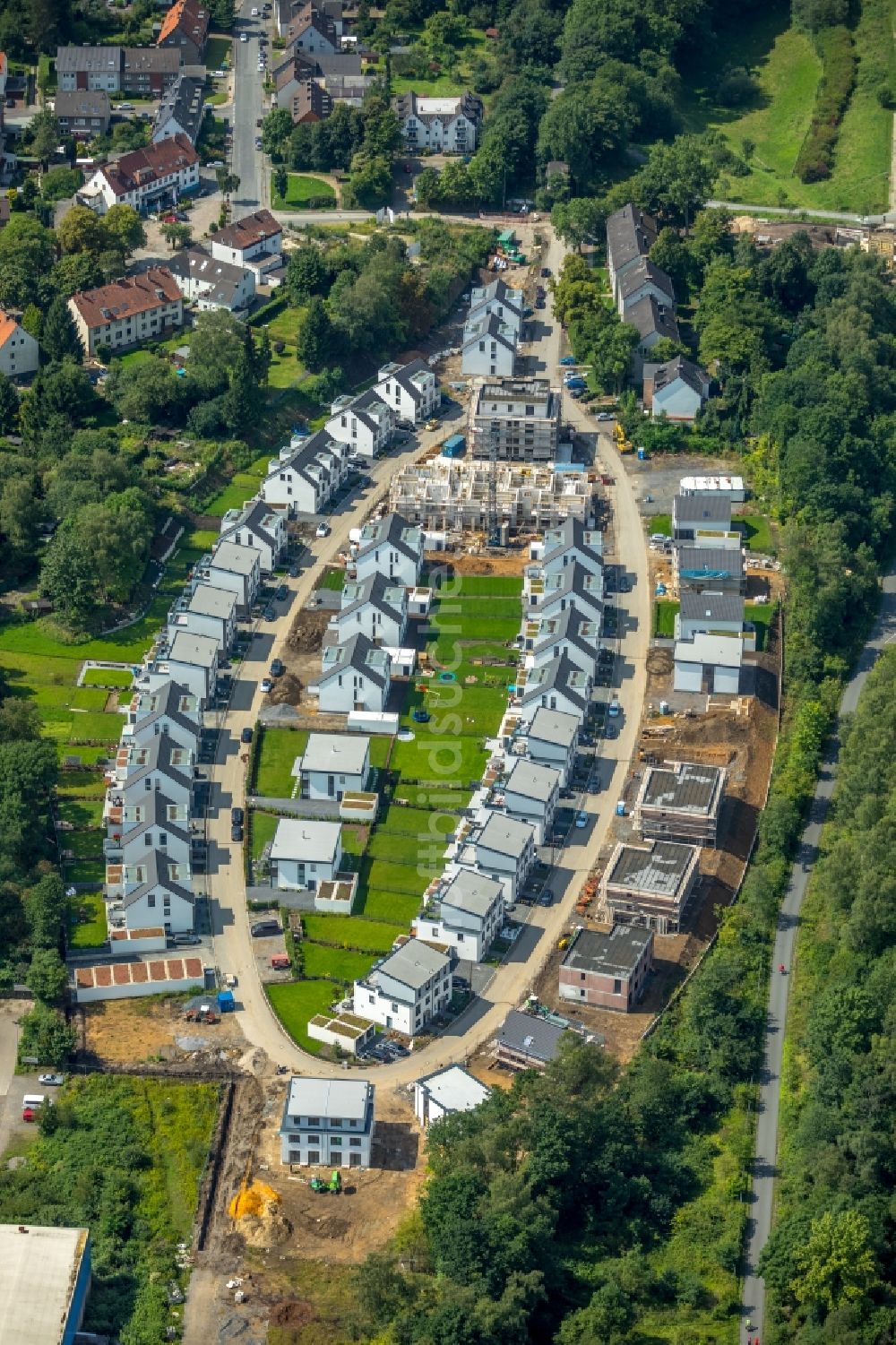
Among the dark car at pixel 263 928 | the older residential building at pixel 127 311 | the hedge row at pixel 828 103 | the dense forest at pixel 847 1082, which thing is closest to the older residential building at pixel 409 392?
the older residential building at pixel 127 311

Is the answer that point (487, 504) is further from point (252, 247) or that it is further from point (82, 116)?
point (82, 116)

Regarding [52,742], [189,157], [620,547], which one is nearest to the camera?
[52,742]

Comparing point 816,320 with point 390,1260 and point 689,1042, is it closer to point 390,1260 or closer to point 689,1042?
point 689,1042

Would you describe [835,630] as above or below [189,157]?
below

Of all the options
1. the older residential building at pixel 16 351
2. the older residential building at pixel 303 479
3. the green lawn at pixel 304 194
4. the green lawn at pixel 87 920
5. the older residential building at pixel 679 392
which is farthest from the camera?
the green lawn at pixel 304 194

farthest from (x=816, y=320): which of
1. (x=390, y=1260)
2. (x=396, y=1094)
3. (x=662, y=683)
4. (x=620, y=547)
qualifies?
(x=390, y=1260)

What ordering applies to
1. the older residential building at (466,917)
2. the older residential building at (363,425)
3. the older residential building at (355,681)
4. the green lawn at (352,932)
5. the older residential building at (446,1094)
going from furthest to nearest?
the older residential building at (363,425) < the older residential building at (355,681) < the green lawn at (352,932) < the older residential building at (466,917) < the older residential building at (446,1094)

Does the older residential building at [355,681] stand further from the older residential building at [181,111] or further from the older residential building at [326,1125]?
the older residential building at [181,111]

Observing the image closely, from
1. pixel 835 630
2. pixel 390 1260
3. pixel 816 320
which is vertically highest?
pixel 816 320
